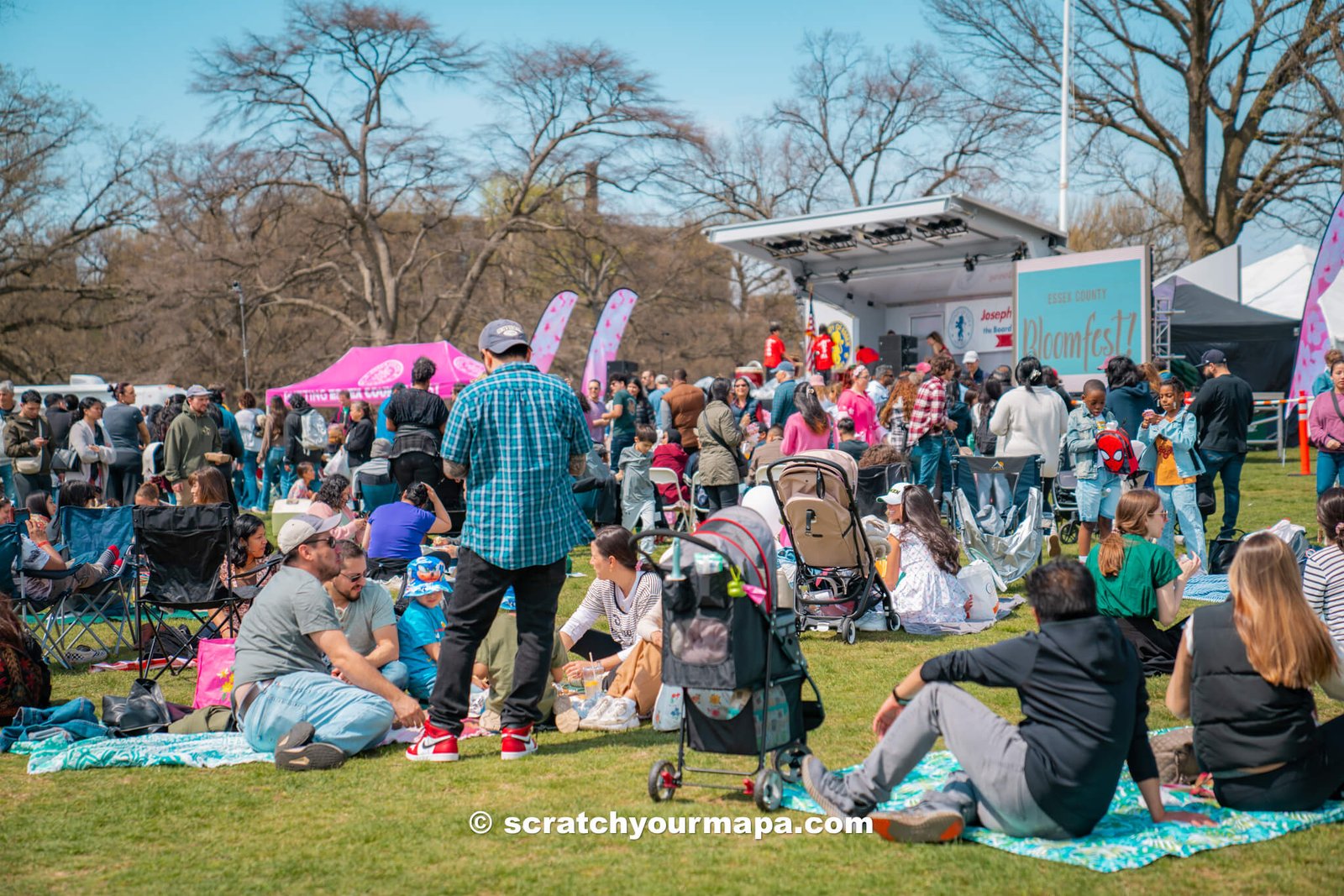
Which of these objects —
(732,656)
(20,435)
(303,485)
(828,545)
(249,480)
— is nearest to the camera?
(732,656)

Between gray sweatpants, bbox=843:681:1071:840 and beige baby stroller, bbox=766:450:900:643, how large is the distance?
3.10 m

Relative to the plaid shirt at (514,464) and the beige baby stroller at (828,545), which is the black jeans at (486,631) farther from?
the beige baby stroller at (828,545)

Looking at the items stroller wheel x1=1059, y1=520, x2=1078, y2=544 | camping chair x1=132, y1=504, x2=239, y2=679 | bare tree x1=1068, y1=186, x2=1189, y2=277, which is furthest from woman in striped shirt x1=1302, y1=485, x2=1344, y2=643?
bare tree x1=1068, y1=186, x2=1189, y2=277

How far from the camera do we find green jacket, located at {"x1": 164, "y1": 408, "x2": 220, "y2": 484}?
34.6 feet

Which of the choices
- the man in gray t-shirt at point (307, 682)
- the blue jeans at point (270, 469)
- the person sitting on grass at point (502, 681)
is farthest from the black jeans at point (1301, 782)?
the blue jeans at point (270, 469)

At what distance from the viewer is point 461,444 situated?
Answer: 4.62 m

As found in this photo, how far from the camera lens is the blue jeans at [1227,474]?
30.4 ft

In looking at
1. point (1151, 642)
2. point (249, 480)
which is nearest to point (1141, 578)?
point (1151, 642)

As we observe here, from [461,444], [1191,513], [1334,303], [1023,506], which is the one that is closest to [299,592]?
[461,444]

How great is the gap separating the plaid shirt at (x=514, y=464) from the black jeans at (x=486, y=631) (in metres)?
0.08

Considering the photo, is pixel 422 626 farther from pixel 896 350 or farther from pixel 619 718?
pixel 896 350

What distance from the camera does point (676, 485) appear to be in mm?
11273

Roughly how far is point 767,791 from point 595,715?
1.47m

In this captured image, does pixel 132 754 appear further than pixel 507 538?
Yes
